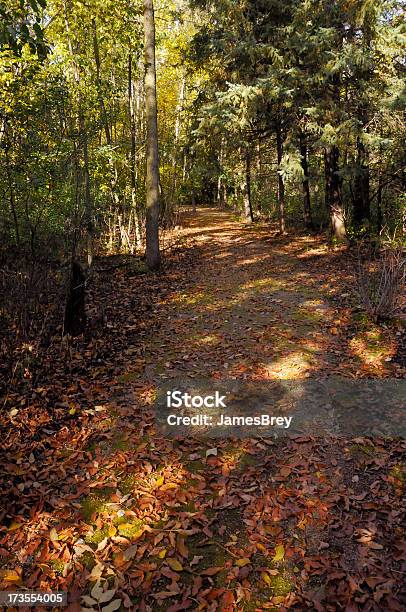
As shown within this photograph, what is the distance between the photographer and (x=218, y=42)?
→ 14234 millimetres

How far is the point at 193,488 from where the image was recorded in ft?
14.0

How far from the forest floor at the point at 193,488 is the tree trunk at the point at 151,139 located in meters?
4.19

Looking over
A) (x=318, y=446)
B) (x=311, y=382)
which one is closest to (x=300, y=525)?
(x=318, y=446)

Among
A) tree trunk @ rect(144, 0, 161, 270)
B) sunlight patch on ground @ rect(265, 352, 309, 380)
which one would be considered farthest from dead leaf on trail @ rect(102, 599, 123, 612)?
tree trunk @ rect(144, 0, 161, 270)

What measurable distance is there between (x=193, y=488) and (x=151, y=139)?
31.2 ft

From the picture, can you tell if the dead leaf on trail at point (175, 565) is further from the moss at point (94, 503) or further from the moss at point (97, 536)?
the moss at point (94, 503)

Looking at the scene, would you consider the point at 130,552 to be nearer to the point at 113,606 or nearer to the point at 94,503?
the point at 113,606

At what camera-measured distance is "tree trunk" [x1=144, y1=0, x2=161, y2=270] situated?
1077cm

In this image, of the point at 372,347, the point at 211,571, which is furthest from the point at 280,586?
the point at 372,347

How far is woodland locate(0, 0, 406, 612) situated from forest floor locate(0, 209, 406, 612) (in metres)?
0.02

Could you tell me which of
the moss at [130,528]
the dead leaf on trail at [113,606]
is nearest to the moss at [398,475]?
the moss at [130,528]

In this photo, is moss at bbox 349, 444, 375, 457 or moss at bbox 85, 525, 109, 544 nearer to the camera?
moss at bbox 85, 525, 109, 544

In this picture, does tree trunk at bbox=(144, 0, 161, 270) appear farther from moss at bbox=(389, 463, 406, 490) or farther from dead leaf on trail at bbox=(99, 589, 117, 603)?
dead leaf on trail at bbox=(99, 589, 117, 603)

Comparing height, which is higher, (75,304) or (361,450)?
(75,304)
